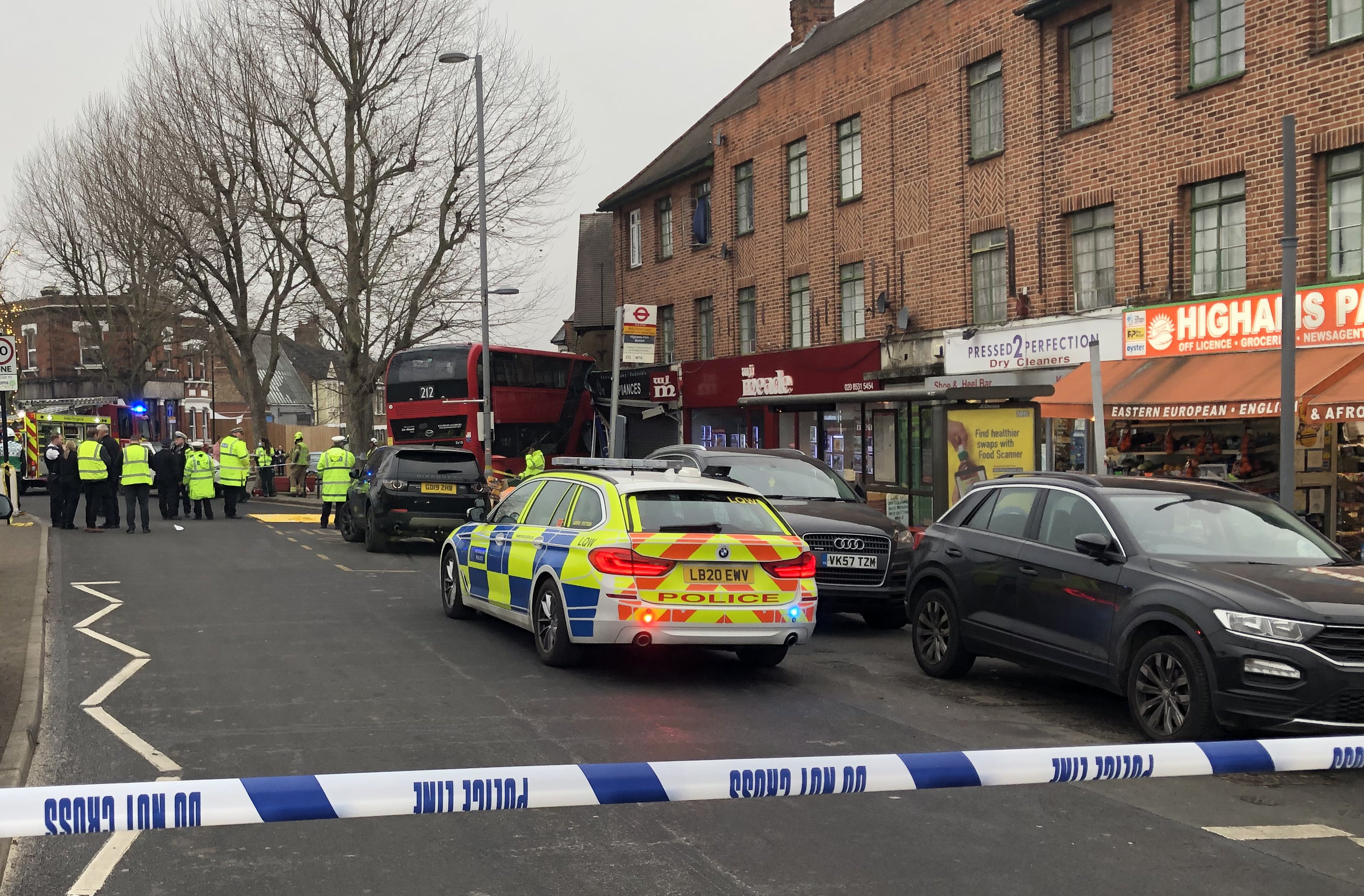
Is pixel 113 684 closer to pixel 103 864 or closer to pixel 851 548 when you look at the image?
pixel 103 864

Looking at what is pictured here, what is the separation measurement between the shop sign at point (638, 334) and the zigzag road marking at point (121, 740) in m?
12.9

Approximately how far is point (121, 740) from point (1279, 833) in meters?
5.90

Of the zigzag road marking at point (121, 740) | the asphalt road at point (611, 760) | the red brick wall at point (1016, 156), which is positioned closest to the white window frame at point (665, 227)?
the red brick wall at point (1016, 156)

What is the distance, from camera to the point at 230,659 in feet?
33.6

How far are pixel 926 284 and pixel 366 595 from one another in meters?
12.9

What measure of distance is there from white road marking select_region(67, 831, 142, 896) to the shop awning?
1254 centimetres

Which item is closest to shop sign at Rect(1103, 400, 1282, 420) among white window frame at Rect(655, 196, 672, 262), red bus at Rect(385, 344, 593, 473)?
red bus at Rect(385, 344, 593, 473)

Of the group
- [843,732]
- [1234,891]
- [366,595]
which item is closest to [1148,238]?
[366,595]

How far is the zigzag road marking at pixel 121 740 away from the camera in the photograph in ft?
16.7

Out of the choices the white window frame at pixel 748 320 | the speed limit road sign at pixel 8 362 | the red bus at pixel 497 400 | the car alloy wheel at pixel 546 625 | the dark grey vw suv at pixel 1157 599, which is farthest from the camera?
the red bus at pixel 497 400

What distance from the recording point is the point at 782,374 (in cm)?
2811

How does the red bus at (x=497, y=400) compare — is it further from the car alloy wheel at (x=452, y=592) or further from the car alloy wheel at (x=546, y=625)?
the car alloy wheel at (x=546, y=625)

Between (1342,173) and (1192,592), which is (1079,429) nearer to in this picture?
(1342,173)

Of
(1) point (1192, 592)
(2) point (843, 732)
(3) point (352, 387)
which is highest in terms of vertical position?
(3) point (352, 387)
